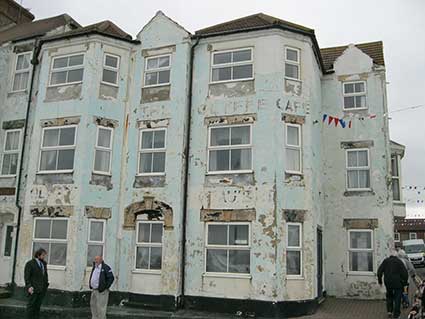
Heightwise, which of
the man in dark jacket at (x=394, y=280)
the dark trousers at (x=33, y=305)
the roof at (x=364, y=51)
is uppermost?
the roof at (x=364, y=51)

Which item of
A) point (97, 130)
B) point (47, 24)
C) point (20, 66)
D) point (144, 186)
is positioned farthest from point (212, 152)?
point (47, 24)

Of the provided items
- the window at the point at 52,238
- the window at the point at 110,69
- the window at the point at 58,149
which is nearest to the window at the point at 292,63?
the window at the point at 110,69

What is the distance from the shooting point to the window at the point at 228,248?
49.8 feet

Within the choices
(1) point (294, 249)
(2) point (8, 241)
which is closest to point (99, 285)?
(1) point (294, 249)

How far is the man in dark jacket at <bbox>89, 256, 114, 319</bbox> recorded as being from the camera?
1290cm

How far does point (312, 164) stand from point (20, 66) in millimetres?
13145

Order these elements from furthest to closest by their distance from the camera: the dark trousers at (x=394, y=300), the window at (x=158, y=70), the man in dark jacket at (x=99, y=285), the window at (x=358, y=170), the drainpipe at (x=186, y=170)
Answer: the window at (x=358, y=170) → the window at (x=158, y=70) → the drainpipe at (x=186, y=170) → the dark trousers at (x=394, y=300) → the man in dark jacket at (x=99, y=285)

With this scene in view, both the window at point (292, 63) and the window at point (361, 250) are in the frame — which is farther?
the window at point (361, 250)

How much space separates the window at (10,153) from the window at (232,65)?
28.7 feet

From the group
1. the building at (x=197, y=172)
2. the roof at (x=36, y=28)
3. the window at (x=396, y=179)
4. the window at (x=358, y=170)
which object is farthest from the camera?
the window at (x=396, y=179)

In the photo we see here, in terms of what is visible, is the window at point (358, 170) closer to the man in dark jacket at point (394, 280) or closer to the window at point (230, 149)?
the man in dark jacket at point (394, 280)

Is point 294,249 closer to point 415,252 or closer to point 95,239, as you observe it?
point 95,239

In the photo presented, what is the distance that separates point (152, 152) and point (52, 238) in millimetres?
4728

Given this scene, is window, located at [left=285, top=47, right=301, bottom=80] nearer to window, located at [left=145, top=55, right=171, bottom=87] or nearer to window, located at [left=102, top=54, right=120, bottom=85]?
window, located at [left=145, top=55, right=171, bottom=87]
